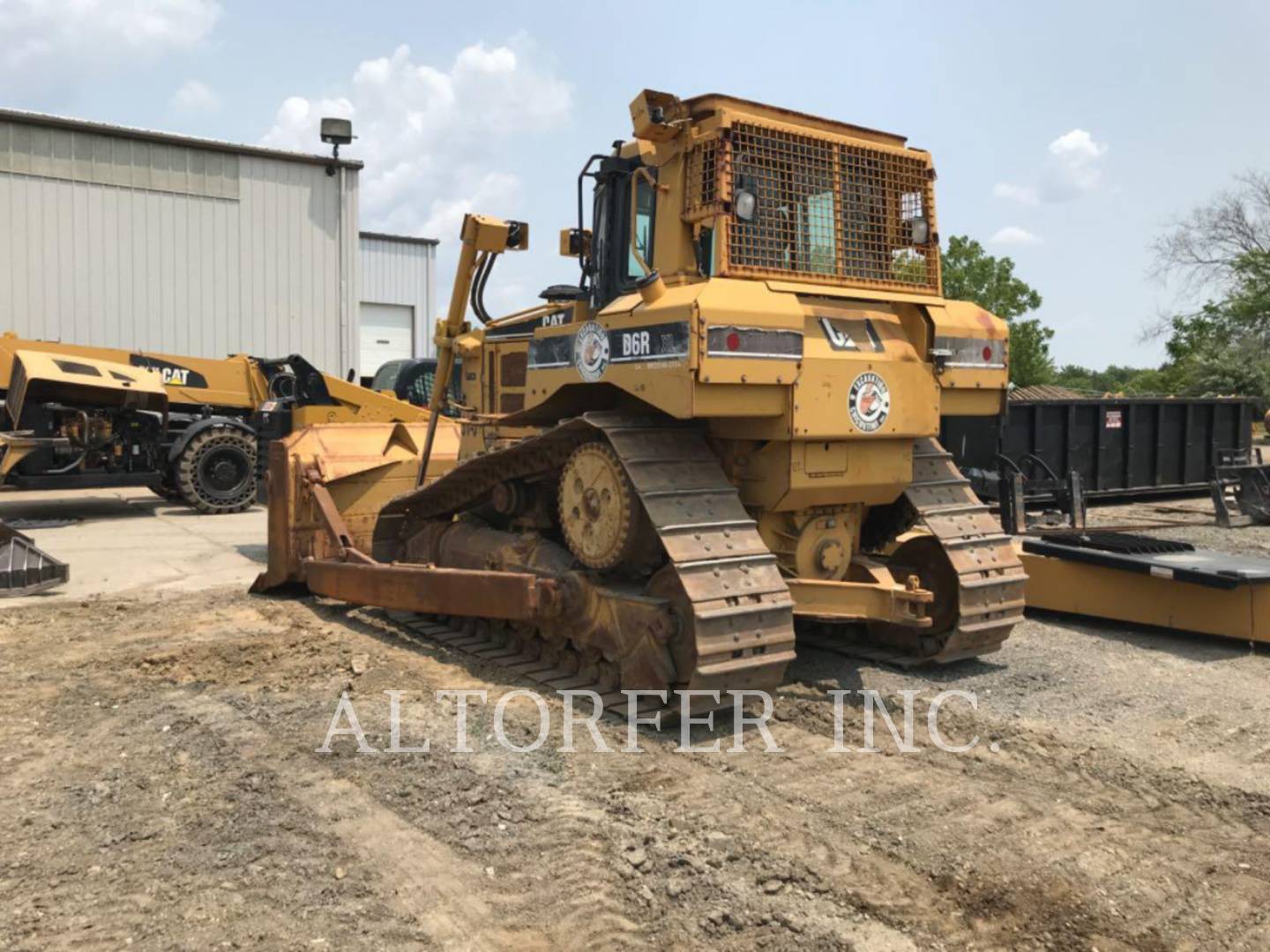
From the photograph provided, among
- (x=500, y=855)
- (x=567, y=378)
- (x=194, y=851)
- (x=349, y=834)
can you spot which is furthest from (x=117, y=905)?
(x=567, y=378)

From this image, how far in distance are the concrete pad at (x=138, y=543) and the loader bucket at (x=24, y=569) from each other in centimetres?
11

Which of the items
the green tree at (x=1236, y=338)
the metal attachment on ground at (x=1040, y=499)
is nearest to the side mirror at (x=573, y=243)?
the metal attachment on ground at (x=1040, y=499)

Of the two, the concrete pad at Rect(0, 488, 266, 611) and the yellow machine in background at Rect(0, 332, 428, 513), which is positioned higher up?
the yellow machine in background at Rect(0, 332, 428, 513)

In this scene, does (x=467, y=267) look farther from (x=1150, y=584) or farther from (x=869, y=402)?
(x=1150, y=584)

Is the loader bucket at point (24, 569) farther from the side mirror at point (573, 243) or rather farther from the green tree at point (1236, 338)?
the green tree at point (1236, 338)

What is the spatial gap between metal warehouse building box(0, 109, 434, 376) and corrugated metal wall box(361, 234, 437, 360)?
22.2 ft

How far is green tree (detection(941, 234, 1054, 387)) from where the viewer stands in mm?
39594

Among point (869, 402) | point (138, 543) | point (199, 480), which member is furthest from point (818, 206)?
point (199, 480)

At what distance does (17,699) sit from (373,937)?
349 cm

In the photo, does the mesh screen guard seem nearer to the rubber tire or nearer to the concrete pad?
the concrete pad

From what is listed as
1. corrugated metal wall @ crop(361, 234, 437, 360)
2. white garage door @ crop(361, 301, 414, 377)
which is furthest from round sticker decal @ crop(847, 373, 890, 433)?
corrugated metal wall @ crop(361, 234, 437, 360)

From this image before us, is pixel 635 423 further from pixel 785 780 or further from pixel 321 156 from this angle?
pixel 321 156

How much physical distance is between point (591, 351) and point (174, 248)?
1734 centimetres

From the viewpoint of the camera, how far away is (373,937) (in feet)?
10.3
